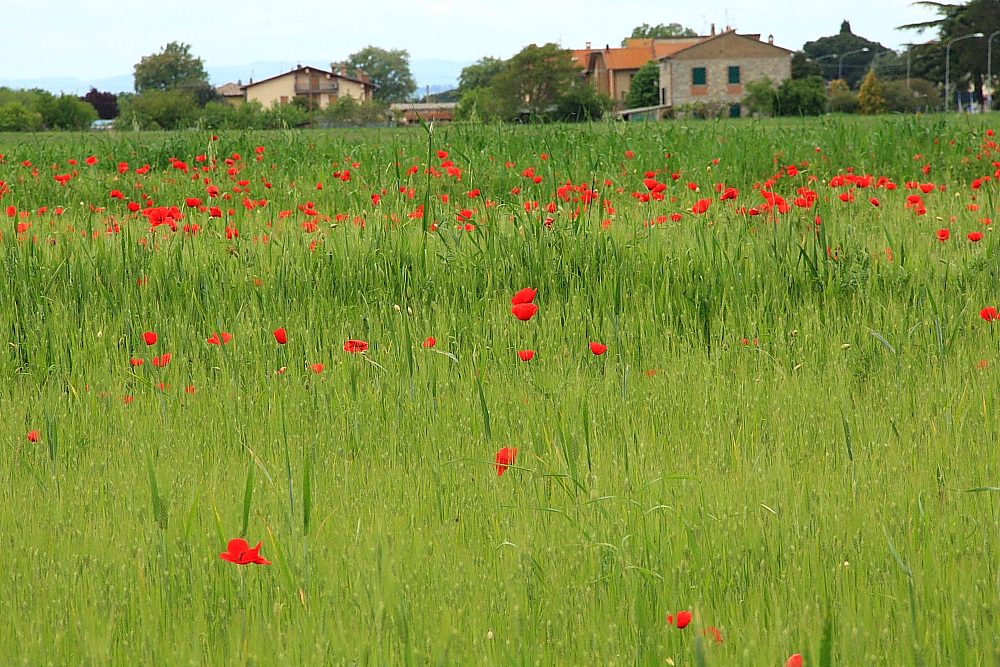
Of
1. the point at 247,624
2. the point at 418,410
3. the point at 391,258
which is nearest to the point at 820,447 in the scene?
the point at 418,410

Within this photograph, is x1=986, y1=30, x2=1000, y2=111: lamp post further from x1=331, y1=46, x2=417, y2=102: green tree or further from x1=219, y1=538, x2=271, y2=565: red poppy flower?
x1=331, y1=46, x2=417, y2=102: green tree

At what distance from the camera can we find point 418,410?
8.89 ft

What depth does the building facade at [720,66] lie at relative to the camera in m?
68.4

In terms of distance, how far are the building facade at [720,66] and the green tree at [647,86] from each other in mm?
2644

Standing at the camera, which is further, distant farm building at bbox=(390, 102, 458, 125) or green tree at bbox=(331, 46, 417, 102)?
green tree at bbox=(331, 46, 417, 102)

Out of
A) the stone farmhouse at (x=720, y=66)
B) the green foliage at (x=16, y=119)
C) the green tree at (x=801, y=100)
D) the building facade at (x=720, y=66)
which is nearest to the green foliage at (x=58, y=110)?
the green foliage at (x=16, y=119)

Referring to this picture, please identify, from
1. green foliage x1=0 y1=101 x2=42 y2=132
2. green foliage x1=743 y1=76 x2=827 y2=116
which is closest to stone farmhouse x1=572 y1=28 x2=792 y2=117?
green foliage x1=743 y1=76 x2=827 y2=116

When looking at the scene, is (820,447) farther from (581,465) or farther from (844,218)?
(844,218)

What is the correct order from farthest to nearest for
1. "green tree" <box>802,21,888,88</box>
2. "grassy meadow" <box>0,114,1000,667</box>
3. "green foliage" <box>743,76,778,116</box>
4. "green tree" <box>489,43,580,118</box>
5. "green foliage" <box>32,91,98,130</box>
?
"green tree" <box>802,21,888,88</box>, "green tree" <box>489,43,580,118</box>, "green foliage" <box>32,91,98,130</box>, "green foliage" <box>743,76,778,116</box>, "grassy meadow" <box>0,114,1000,667</box>

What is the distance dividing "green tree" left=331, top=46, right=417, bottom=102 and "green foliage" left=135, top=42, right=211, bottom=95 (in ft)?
83.9

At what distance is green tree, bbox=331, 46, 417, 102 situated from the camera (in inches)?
4889

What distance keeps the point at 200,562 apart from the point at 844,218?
4.49 meters

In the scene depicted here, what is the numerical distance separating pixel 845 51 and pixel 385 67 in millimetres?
62044

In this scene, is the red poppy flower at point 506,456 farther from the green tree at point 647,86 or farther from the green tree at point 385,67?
Result: the green tree at point 385,67
